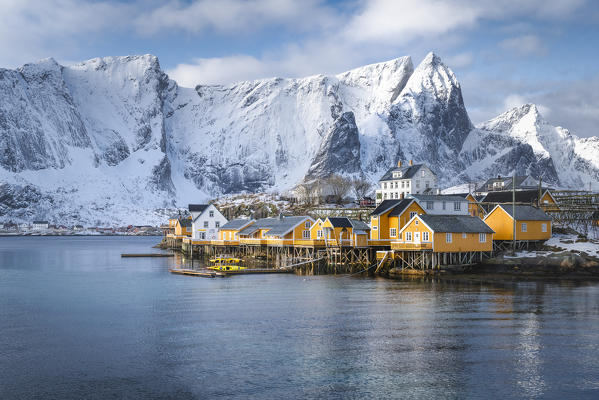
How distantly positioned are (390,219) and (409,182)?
49.7 m

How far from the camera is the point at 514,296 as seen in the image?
146 feet

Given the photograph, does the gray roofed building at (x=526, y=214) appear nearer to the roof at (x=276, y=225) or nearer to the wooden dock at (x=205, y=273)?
the roof at (x=276, y=225)

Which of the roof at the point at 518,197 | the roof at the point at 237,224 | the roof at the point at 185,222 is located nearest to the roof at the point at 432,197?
the roof at the point at 518,197

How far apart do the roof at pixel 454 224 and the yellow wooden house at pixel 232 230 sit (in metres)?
37.5

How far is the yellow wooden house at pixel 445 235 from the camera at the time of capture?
190 feet

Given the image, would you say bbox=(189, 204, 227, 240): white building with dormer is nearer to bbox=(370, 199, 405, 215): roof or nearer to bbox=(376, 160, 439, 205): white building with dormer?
bbox=(376, 160, 439, 205): white building with dormer

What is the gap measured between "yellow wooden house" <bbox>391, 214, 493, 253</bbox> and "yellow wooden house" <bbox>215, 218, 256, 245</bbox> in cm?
3481

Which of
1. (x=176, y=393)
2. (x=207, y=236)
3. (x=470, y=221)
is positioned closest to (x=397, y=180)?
(x=207, y=236)

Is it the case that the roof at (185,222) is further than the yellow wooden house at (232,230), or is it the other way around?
the roof at (185,222)

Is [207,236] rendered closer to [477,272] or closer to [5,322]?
[477,272]

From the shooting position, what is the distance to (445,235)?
58.0 meters

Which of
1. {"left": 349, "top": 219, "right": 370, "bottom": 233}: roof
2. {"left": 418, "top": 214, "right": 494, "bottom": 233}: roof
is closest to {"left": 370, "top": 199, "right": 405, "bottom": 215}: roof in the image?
{"left": 349, "top": 219, "right": 370, "bottom": 233}: roof

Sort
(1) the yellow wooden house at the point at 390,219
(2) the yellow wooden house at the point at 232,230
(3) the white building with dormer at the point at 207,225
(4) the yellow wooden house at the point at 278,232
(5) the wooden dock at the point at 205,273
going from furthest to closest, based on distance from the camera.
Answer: (3) the white building with dormer at the point at 207,225, (2) the yellow wooden house at the point at 232,230, (4) the yellow wooden house at the point at 278,232, (1) the yellow wooden house at the point at 390,219, (5) the wooden dock at the point at 205,273

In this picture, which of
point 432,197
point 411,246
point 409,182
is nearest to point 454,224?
point 411,246
